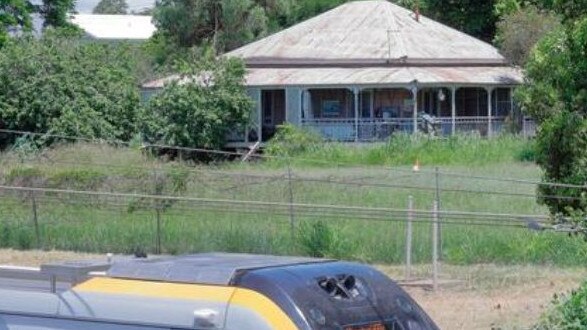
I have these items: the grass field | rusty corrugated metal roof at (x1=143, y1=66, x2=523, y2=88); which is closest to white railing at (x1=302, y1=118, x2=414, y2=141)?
rusty corrugated metal roof at (x1=143, y1=66, x2=523, y2=88)

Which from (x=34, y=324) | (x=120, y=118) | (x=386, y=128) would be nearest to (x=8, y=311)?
(x=34, y=324)

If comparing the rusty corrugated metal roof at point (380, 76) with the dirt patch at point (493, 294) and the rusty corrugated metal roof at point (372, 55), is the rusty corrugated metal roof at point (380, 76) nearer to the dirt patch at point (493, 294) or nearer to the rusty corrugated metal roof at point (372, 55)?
the rusty corrugated metal roof at point (372, 55)

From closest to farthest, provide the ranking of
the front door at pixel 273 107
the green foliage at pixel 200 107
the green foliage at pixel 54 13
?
the green foliage at pixel 200 107 < the front door at pixel 273 107 < the green foliage at pixel 54 13

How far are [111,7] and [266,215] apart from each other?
14502 centimetres

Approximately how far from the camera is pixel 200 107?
149 ft

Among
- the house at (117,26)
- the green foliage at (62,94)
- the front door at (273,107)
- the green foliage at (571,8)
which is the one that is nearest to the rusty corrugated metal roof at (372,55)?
the front door at (273,107)

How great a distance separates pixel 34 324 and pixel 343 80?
41307 millimetres

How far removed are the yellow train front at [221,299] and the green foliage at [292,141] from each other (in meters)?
37.5

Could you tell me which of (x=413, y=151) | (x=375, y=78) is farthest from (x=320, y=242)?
(x=375, y=78)

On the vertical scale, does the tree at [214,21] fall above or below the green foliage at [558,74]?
above

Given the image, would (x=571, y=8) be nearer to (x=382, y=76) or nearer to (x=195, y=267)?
(x=195, y=267)

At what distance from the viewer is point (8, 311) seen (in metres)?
6.10

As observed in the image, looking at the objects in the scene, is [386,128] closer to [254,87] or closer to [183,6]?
[254,87]

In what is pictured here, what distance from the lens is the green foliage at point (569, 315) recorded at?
9502mm
